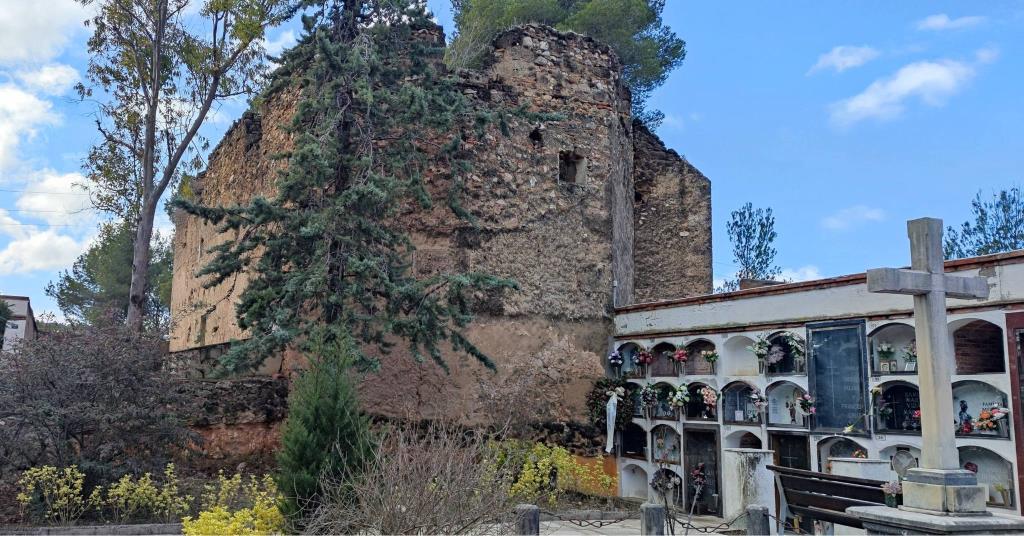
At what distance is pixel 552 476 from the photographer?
1134cm

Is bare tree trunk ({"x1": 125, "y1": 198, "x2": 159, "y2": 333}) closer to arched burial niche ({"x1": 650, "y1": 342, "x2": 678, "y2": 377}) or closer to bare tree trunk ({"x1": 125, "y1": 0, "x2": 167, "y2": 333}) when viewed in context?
bare tree trunk ({"x1": 125, "y1": 0, "x2": 167, "y2": 333})

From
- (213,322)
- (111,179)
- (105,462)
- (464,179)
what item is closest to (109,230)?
(111,179)

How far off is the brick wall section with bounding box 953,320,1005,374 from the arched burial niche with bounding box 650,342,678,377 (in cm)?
406

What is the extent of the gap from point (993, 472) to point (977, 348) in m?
1.32

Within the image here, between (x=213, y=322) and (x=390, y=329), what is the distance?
651cm

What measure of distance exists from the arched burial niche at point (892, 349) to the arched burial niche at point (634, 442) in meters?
4.01

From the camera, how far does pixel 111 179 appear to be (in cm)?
1853

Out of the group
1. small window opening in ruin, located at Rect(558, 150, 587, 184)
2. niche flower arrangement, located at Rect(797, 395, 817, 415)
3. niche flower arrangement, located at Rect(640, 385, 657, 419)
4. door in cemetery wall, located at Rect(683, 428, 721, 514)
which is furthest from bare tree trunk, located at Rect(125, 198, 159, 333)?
niche flower arrangement, located at Rect(797, 395, 817, 415)

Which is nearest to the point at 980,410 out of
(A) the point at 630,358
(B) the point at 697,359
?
(B) the point at 697,359

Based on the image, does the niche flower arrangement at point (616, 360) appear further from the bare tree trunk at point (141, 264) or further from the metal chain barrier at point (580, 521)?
the bare tree trunk at point (141, 264)

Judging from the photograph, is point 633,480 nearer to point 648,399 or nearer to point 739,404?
point 648,399

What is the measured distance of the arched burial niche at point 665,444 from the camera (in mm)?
11852

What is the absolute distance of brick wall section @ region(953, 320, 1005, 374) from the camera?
873 centimetres

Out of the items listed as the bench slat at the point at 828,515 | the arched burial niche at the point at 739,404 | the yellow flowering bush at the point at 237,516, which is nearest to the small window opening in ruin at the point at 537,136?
the arched burial niche at the point at 739,404
